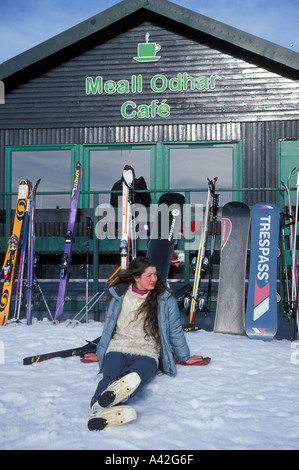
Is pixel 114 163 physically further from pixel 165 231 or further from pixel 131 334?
pixel 131 334

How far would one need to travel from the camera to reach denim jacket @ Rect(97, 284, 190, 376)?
3.30m

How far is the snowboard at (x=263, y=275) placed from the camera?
5125 millimetres

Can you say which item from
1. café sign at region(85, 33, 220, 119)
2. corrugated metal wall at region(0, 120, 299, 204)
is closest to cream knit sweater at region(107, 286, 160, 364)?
corrugated metal wall at region(0, 120, 299, 204)

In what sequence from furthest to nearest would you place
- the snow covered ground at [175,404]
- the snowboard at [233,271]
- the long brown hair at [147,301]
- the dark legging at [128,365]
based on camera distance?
the snowboard at [233,271], the long brown hair at [147,301], the dark legging at [128,365], the snow covered ground at [175,404]

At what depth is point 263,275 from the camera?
529 cm

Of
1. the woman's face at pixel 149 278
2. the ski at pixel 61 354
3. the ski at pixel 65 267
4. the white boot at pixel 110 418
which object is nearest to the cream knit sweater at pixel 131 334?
the woman's face at pixel 149 278

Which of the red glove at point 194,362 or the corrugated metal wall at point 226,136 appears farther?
the corrugated metal wall at point 226,136

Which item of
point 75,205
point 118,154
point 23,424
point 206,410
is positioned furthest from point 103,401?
point 118,154

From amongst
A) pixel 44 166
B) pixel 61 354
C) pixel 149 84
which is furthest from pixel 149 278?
pixel 44 166

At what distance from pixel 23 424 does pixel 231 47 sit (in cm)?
884

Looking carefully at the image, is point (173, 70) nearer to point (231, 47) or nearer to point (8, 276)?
point (231, 47)

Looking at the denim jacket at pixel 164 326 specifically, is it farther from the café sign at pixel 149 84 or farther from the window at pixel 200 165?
the café sign at pixel 149 84

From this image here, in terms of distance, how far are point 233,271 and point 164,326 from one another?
7.65 ft

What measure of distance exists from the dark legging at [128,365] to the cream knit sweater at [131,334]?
0.05m
